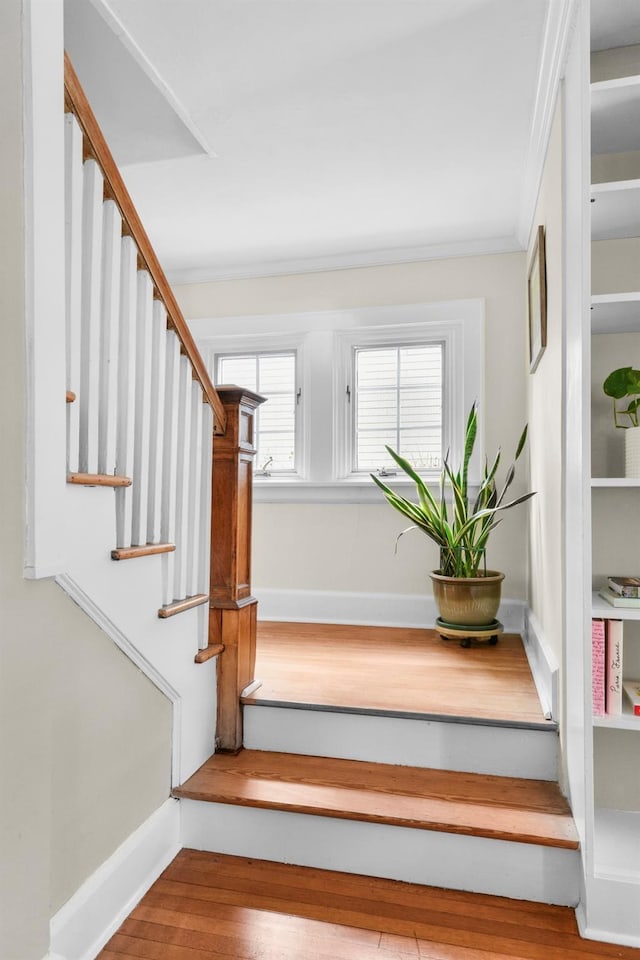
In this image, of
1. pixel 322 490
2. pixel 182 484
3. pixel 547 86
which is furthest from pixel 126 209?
pixel 322 490

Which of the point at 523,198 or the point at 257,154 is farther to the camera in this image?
the point at 523,198

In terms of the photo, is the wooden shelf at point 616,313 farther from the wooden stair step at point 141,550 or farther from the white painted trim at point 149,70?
the white painted trim at point 149,70

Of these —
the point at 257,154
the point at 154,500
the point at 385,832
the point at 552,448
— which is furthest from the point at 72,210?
the point at 385,832

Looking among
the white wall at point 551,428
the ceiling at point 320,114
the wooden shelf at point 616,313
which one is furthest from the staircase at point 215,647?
the wooden shelf at point 616,313

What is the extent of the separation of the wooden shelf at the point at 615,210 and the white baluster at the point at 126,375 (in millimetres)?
1180

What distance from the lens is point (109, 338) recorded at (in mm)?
1474

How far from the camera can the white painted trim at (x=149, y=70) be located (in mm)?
1736

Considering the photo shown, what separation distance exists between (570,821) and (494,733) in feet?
1.12

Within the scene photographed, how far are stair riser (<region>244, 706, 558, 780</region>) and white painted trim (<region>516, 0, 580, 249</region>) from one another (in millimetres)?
2057

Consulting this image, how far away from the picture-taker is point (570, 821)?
5.54 ft

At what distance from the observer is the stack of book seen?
1.55 metres

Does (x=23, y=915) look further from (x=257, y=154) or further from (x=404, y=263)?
(x=404, y=263)

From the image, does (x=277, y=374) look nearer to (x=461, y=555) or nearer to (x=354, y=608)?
(x=354, y=608)

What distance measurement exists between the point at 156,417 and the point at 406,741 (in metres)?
1.33
